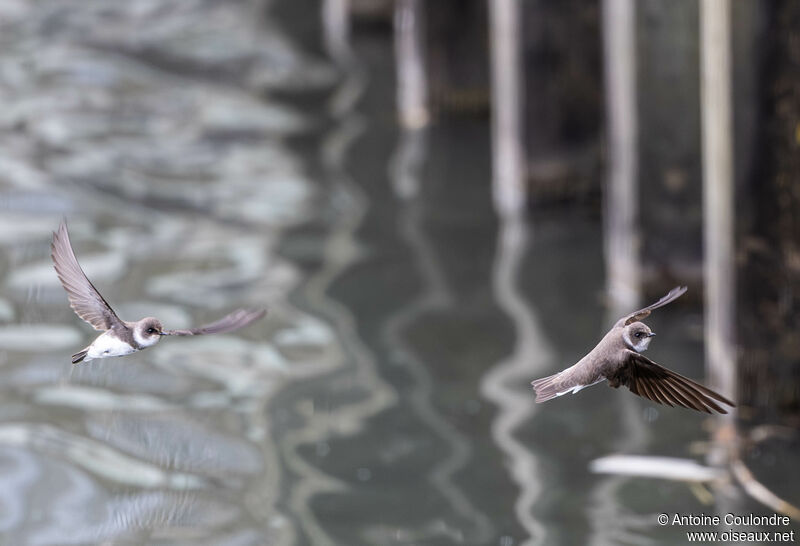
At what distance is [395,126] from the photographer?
20.0 meters

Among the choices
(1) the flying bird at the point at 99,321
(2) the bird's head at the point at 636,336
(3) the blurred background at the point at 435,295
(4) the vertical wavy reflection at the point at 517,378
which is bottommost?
(4) the vertical wavy reflection at the point at 517,378

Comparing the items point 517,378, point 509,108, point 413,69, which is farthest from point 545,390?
point 413,69

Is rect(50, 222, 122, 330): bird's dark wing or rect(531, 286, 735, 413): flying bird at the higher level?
rect(50, 222, 122, 330): bird's dark wing

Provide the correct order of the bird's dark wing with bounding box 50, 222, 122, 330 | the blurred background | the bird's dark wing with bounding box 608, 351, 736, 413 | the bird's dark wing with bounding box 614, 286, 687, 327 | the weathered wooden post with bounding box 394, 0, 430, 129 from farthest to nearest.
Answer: the weathered wooden post with bounding box 394, 0, 430, 129 → the blurred background → the bird's dark wing with bounding box 50, 222, 122, 330 → the bird's dark wing with bounding box 608, 351, 736, 413 → the bird's dark wing with bounding box 614, 286, 687, 327

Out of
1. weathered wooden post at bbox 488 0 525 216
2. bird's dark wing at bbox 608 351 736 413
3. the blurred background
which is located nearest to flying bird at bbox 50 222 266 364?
bird's dark wing at bbox 608 351 736 413

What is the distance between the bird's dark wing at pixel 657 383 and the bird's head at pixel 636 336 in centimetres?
3

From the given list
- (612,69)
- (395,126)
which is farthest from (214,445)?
(395,126)

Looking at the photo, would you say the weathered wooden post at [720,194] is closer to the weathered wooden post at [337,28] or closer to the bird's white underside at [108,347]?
the bird's white underside at [108,347]

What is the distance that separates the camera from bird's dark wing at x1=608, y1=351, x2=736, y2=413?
4.92ft

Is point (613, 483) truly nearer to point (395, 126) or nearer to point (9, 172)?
point (9, 172)

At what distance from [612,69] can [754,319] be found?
12.7 feet

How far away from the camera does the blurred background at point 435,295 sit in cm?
838

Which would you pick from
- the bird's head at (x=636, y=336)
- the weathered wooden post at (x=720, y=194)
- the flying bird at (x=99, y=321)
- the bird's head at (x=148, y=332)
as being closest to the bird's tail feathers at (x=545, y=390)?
the bird's head at (x=636, y=336)

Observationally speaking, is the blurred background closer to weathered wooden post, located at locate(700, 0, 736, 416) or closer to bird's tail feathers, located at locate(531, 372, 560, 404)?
weathered wooden post, located at locate(700, 0, 736, 416)
